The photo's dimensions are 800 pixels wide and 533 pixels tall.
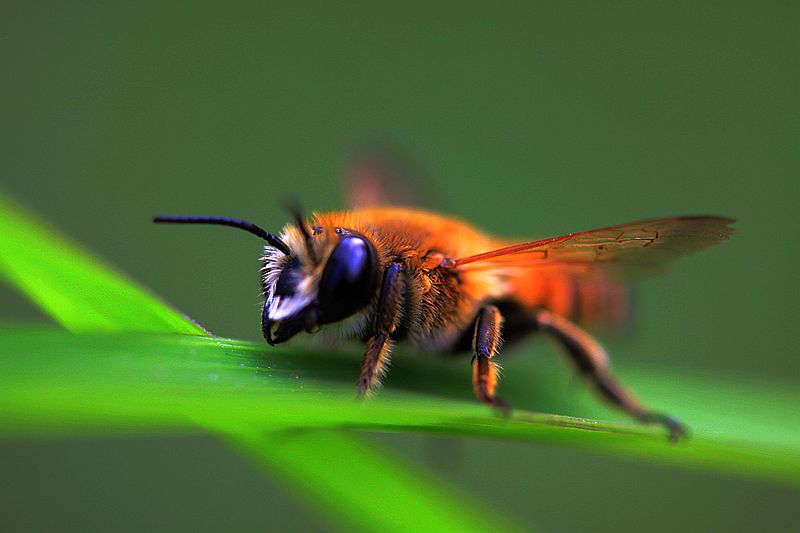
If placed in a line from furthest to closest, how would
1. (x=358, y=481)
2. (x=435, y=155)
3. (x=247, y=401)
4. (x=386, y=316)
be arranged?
1. (x=435, y=155)
2. (x=386, y=316)
3. (x=358, y=481)
4. (x=247, y=401)

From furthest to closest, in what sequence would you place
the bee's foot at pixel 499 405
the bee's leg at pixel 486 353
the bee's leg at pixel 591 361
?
the bee's leg at pixel 591 361, the bee's leg at pixel 486 353, the bee's foot at pixel 499 405

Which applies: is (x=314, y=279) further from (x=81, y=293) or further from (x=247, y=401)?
(x=247, y=401)

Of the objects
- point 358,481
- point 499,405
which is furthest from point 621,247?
point 358,481

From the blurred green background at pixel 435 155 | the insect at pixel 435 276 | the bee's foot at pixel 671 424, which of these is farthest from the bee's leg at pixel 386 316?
the blurred green background at pixel 435 155

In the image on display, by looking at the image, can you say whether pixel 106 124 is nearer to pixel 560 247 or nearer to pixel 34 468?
pixel 34 468

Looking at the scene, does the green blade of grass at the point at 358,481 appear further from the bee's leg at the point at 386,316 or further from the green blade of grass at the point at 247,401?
the bee's leg at the point at 386,316

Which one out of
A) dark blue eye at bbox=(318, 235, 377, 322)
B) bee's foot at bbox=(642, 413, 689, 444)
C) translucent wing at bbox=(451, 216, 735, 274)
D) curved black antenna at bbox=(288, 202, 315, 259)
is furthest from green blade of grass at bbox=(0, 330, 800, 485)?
translucent wing at bbox=(451, 216, 735, 274)
